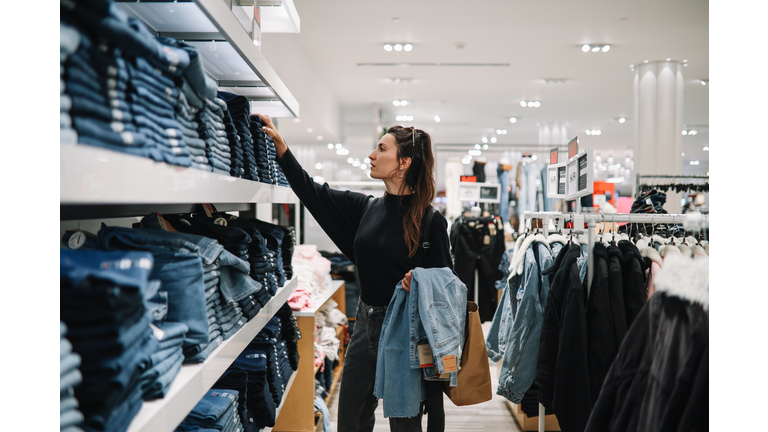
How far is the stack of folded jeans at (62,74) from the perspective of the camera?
0.59 metres

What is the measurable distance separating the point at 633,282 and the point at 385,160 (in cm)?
113

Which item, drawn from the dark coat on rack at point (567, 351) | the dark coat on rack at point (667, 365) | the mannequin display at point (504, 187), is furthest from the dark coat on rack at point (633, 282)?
the mannequin display at point (504, 187)

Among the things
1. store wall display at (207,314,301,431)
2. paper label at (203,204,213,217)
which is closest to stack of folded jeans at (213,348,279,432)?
store wall display at (207,314,301,431)

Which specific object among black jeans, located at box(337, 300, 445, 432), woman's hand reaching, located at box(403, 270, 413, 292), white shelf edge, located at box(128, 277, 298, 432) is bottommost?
black jeans, located at box(337, 300, 445, 432)

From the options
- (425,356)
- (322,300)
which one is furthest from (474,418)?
(425,356)

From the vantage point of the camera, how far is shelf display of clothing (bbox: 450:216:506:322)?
5457 millimetres

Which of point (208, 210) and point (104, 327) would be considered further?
point (208, 210)

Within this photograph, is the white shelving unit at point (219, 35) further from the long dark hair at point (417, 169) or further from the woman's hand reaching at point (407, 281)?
the woman's hand reaching at point (407, 281)

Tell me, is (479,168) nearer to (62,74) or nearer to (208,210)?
(208,210)

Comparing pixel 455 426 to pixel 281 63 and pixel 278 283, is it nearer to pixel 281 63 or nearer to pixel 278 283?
pixel 278 283

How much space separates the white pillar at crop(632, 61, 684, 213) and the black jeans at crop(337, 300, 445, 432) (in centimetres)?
588

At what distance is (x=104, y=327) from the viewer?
66 cm

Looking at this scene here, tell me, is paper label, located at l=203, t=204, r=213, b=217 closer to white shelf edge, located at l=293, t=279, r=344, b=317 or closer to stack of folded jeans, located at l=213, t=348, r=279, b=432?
stack of folded jeans, located at l=213, t=348, r=279, b=432
